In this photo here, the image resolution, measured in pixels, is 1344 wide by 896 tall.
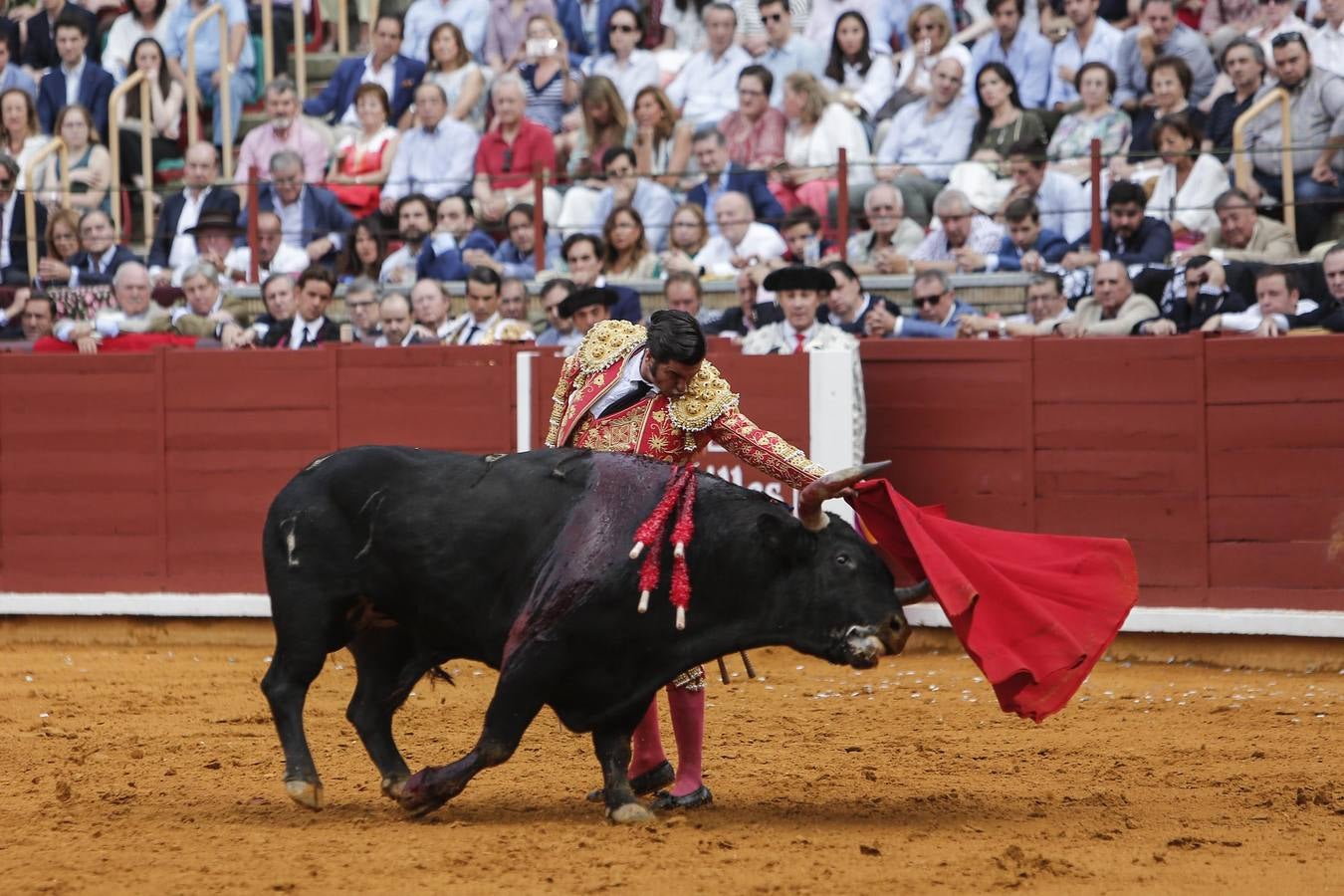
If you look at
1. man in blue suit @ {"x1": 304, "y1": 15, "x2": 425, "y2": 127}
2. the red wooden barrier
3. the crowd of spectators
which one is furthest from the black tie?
man in blue suit @ {"x1": 304, "y1": 15, "x2": 425, "y2": 127}

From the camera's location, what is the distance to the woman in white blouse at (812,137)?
405 inches

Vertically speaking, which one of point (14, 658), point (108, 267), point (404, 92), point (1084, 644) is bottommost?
point (14, 658)

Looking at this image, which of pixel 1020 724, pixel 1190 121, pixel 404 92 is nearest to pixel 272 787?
pixel 1020 724

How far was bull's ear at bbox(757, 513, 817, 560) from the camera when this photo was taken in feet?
16.1

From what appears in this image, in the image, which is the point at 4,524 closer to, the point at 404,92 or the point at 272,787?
the point at 404,92

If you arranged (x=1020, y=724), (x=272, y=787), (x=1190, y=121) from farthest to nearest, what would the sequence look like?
(x=1190, y=121)
(x=1020, y=724)
(x=272, y=787)

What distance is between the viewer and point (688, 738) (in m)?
5.29

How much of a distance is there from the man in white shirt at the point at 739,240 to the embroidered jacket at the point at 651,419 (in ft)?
14.8

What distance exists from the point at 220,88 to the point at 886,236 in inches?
197

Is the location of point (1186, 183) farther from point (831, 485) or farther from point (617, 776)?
point (617, 776)

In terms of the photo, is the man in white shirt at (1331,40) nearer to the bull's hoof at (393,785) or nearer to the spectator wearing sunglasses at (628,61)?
the spectator wearing sunglasses at (628,61)

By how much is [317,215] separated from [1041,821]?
724 centimetres

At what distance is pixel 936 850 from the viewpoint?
460 centimetres

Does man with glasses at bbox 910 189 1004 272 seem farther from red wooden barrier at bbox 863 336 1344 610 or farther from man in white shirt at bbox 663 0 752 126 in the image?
man in white shirt at bbox 663 0 752 126
